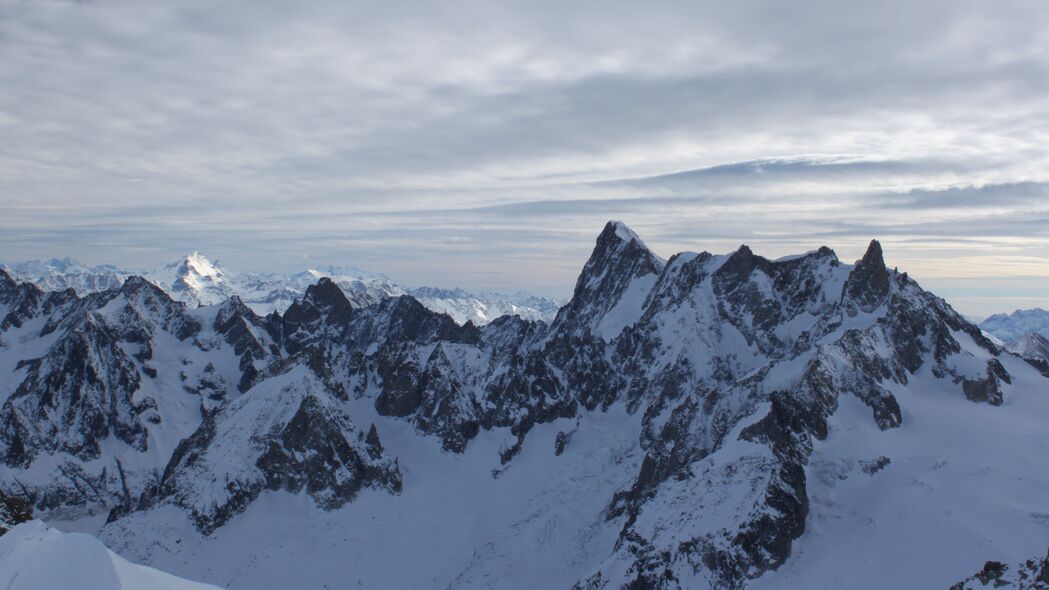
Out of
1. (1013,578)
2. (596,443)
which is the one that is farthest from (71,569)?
(596,443)

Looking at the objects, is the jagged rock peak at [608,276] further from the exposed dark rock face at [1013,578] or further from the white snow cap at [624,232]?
the exposed dark rock face at [1013,578]

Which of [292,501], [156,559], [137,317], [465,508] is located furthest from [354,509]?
[137,317]

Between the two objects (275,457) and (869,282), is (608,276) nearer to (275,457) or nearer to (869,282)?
(869,282)

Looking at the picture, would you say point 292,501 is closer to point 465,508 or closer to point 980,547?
point 465,508

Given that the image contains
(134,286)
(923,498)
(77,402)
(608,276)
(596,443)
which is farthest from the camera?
(134,286)

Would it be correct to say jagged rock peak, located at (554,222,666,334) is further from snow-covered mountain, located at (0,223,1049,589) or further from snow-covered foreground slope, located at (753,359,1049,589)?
snow-covered foreground slope, located at (753,359,1049,589)

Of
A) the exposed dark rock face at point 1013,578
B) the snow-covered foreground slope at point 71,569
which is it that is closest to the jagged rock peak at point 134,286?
the snow-covered foreground slope at point 71,569

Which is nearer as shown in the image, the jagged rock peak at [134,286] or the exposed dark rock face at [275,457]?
the exposed dark rock face at [275,457]

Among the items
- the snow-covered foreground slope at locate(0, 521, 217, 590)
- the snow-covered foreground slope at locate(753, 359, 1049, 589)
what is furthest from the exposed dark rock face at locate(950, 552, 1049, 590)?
the snow-covered foreground slope at locate(0, 521, 217, 590)
